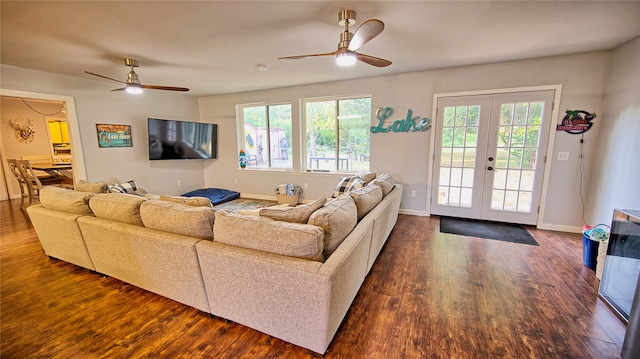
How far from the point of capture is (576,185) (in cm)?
336

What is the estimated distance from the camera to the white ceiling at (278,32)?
1.98m

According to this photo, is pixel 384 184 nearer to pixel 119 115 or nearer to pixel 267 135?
pixel 267 135

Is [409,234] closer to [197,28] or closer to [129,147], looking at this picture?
[197,28]

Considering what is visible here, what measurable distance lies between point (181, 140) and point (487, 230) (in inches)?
229

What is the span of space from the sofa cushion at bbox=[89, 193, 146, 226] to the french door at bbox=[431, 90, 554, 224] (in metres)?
4.04

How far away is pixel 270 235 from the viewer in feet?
5.00

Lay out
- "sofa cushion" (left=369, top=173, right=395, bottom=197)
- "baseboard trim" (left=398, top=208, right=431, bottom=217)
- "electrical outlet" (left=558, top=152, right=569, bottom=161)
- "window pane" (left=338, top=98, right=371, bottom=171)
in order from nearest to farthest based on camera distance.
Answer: "sofa cushion" (left=369, top=173, right=395, bottom=197)
"electrical outlet" (left=558, top=152, right=569, bottom=161)
"baseboard trim" (left=398, top=208, right=431, bottom=217)
"window pane" (left=338, top=98, right=371, bottom=171)

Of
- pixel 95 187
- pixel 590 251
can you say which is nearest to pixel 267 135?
pixel 95 187

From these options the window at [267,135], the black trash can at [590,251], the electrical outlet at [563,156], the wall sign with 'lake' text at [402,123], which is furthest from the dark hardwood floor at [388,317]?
the window at [267,135]

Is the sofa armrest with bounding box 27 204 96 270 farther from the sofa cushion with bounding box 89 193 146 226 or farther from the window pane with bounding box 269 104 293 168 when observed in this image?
the window pane with bounding box 269 104 293 168

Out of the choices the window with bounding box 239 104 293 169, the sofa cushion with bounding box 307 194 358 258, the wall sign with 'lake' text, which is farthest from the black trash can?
the window with bounding box 239 104 293 169

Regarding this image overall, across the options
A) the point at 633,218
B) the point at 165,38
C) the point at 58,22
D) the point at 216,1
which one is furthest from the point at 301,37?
the point at 633,218

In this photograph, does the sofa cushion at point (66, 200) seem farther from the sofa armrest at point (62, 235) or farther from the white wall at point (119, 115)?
the white wall at point (119, 115)

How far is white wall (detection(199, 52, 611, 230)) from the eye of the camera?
10.6ft
